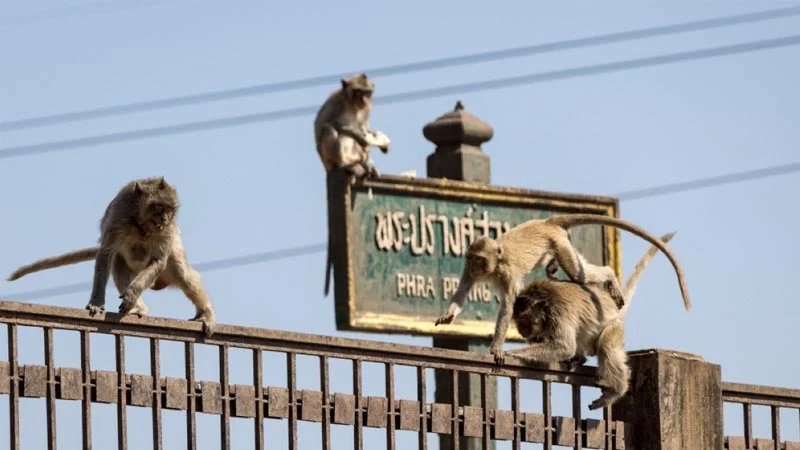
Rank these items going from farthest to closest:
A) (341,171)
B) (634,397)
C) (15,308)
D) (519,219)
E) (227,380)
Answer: (519,219)
(341,171)
(634,397)
(227,380)
(15,308)

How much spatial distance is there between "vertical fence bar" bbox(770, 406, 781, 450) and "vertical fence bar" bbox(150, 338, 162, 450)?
388 cm

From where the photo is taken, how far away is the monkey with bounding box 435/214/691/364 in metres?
12.5

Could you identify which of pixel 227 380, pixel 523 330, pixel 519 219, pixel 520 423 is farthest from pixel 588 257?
pixel 227 380

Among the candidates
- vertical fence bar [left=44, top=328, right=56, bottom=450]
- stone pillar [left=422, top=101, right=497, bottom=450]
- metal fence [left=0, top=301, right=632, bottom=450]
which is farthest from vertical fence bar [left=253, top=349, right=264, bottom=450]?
stone pillar [left=422, top=101, right=497, bottom=450]

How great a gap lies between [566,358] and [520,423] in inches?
32.4

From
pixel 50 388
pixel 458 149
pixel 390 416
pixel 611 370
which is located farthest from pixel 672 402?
pixel 458 149

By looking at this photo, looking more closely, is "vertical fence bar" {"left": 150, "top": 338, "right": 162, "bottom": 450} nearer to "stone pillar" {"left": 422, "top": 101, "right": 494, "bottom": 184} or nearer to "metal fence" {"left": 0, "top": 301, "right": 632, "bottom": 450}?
"metal fence" {"left": 0, "top": 301, "right": 632, "bottom": 450}

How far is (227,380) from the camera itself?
9344mm

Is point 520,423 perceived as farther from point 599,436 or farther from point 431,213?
point 431,213

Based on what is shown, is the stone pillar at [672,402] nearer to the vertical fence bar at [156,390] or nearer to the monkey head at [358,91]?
the vertical fence bar at [156,390]

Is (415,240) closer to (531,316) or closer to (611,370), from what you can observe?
(531,316)

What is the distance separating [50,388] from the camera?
8688 millimetres

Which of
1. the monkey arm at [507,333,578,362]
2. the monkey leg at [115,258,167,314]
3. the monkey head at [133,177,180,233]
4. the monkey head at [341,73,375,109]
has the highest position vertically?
the monkey head at [341,73,375,109]

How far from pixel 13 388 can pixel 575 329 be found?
3.69 metres
